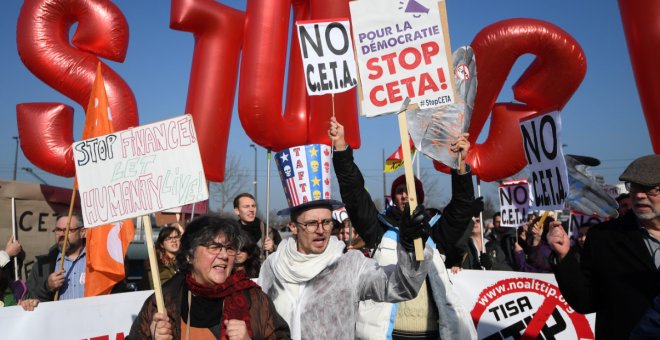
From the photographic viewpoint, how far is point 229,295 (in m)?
2.83

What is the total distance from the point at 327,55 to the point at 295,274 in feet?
6.87

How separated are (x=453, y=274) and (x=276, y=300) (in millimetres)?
2594

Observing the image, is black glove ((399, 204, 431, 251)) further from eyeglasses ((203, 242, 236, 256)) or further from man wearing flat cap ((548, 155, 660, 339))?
man wearing flat cap ((548, 155, 660, 339))

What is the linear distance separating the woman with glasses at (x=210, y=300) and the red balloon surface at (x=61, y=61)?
271 inches

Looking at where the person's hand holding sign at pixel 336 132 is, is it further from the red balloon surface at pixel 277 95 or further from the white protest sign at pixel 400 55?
the red balloon surface at pixel 277 95

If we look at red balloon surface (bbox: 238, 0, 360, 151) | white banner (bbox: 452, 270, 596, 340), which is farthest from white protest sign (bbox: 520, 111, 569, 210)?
red balloon surface (bbox: 238, 0, 360, 151)

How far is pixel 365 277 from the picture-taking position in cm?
332

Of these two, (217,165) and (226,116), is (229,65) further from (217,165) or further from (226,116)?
(217,165)

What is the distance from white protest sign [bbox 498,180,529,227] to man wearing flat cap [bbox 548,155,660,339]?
5.75 metres

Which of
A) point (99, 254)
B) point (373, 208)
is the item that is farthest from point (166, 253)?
point (373, 208)

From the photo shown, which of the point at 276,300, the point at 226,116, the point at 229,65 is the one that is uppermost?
the point at 229,65

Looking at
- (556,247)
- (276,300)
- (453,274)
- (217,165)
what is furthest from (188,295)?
(217,165)

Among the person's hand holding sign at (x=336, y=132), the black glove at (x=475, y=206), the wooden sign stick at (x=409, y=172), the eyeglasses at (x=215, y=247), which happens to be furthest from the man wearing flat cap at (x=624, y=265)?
the eyeglasses at (x=215, y=247)

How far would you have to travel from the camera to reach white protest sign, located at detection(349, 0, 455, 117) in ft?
11.5
